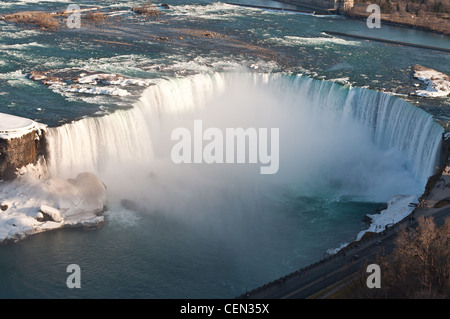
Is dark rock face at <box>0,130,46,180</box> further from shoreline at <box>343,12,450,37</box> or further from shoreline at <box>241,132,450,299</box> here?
shoreline at <box>343,12,450,37</box>

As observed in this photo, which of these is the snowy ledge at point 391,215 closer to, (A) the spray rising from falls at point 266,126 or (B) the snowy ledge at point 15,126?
(A) the spray rising from falls at point 266,126

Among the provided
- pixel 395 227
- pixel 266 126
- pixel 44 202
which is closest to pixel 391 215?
pixel 395 227

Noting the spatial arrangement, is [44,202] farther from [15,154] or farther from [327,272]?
[327,272]

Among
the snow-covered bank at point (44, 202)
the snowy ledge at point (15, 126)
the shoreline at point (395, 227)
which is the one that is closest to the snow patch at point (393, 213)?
the shoreline at point (395, 227)

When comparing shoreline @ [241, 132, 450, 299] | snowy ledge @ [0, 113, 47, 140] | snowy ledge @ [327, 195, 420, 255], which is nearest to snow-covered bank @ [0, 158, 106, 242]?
snowy ledge @ [0, 113, 47, 140]

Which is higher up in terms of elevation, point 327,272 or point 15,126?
point 15,126
